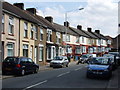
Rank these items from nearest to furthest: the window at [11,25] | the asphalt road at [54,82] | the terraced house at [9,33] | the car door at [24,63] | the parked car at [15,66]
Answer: the asphalt road at [54,82] → the parked car at [15,66] → the car door at [24,63] → the terraced house at [9,33] → the window at [11,25]

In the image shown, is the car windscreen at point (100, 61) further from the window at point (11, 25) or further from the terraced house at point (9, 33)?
the window at point (11, 25)

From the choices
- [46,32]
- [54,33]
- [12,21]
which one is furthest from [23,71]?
[54,33]

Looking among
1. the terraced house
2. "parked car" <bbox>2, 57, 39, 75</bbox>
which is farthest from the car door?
the terraced house

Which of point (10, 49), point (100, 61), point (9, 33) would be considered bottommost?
point (100, 61)

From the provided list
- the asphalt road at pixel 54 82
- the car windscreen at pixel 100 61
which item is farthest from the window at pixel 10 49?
the car windscreen at pixel 100 61

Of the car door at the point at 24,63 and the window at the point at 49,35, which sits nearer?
the car door at the point at 24,63

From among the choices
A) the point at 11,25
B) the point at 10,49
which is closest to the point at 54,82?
the point at 10,49

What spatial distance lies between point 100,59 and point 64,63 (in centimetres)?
1304

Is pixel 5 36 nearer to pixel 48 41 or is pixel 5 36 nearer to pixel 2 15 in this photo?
pixel 2 15

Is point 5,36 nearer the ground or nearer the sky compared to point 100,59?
nearer the sky

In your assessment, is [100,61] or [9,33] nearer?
[100,61]

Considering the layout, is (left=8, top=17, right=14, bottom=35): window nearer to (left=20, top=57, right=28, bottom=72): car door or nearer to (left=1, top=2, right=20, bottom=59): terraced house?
(left=1, top=2, right=20, bottom=59): terraced house

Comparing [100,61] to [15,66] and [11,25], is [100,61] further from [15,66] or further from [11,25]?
[11,25]

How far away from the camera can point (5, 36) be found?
Answer: 82.5ft
